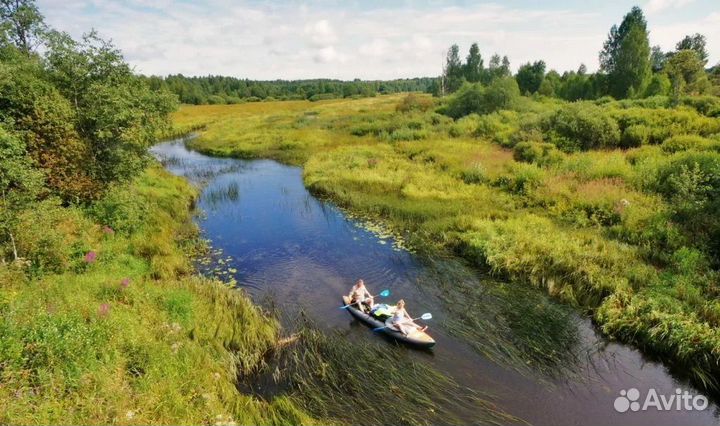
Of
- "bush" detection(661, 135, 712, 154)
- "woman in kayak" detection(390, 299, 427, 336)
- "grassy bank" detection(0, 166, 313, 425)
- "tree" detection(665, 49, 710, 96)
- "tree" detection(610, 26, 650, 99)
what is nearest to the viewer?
"grassy bank" detection(0, 166, 313, 425)

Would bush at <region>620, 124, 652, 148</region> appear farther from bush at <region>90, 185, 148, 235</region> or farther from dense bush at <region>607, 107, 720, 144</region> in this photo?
bush at <region>90, 185, 148, 235</region>

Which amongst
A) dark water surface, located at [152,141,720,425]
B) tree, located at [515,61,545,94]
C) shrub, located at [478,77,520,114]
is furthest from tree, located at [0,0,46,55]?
tree, located at [515,61,545,94]

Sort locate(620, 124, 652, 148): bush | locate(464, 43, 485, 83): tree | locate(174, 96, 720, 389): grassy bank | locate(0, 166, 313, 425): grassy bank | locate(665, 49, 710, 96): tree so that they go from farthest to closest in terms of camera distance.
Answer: locate(464, 43, 485, 83): tree → locate(665, 49, 710, 96): tree → locate(620, 124, 652, 148): bush → locate(174, 96, 720, 389): grassy bank → locate(0, 166, 313, 425): grassy bank

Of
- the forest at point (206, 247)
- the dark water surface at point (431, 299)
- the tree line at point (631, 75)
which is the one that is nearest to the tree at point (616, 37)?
the tree line at point (631, 75)

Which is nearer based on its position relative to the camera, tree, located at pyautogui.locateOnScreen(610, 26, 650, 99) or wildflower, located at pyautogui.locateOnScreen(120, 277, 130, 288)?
wildflower, located at pyautogui.locateOnScreen(120, 277, 130, 288)

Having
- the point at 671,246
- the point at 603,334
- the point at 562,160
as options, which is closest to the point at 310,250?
the point at 603,334

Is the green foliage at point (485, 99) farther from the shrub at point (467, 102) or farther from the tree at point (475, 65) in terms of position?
the tree at point (475, 65)

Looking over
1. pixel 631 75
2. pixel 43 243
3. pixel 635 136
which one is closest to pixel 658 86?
pixel 631 75
